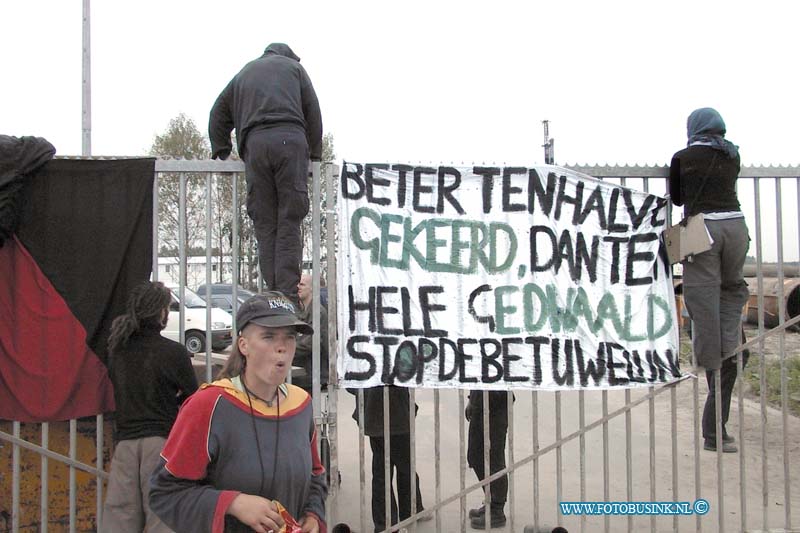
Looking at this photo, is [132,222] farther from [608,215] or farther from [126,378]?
[608,215]

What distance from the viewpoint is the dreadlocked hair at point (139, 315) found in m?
3.84

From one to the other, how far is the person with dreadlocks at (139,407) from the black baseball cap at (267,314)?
50.3 inches

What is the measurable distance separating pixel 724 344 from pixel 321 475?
9.76 ft

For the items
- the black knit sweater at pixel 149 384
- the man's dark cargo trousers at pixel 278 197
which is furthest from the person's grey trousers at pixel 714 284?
the black knit sweater at pixel 149 384

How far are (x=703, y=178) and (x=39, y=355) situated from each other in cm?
411

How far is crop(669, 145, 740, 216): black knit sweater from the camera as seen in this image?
4.47 m

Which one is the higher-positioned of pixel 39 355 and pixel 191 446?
pixel 39 355

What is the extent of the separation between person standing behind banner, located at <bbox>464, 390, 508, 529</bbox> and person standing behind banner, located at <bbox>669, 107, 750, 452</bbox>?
130 cm

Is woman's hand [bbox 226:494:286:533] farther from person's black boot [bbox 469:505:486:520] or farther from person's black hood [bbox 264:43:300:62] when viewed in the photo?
person's black hood [bbox 264:43:300:62]

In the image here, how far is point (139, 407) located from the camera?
3777 mm

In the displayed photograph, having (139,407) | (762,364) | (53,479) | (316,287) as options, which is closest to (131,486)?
(139,407)

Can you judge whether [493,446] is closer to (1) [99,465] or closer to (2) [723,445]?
(1) [99,465]

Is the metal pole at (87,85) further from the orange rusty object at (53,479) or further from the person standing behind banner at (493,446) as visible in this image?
the person standing behind banner at (493,446)

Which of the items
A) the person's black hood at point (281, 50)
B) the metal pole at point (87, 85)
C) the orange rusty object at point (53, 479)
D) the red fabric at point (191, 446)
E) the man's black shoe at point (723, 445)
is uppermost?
the metal pole at point (87, 85)
